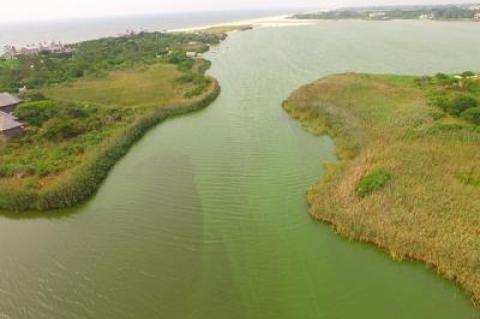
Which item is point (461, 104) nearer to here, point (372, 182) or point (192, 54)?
point (372, 182)

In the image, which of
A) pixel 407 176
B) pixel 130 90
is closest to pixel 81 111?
pixel 130 90

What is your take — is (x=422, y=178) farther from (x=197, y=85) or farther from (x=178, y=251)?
(x=197, y=85)

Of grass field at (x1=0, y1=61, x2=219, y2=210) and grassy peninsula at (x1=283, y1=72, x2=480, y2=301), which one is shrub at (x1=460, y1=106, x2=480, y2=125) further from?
grass field at (x1=0, y1=61, x2=219, y2=210)

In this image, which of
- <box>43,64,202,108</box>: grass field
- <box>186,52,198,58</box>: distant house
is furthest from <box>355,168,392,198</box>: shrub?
<box>186,52,198,58</box>: distant house

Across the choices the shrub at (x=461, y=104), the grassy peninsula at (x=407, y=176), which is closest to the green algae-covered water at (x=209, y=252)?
the grassy peninsula at (x=407, y=176)

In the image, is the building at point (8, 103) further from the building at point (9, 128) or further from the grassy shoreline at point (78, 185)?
the grassy shoreline at point (78, 185)

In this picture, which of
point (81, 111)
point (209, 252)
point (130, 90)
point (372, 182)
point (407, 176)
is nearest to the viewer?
point (209, 252)

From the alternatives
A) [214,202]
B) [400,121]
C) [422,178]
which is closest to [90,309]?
[214,202]
